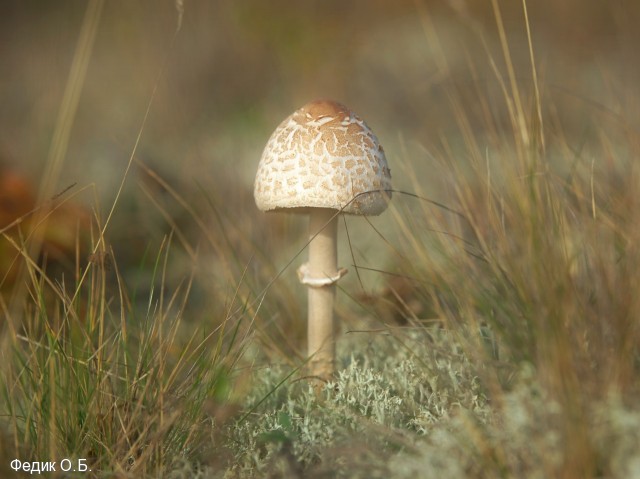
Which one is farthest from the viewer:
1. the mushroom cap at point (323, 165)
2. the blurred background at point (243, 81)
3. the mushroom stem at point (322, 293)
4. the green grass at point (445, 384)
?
the blurred background at point (243, 81)

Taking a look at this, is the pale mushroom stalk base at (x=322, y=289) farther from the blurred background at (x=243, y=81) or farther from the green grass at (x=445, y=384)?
the blurred background at (x=243, y=81)

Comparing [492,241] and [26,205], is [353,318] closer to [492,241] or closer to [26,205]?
[492,241]

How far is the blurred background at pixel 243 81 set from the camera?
4625 millimetres

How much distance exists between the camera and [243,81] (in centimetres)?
712

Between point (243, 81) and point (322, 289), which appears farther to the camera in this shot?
point (243, 81)

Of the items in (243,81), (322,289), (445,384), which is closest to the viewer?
(445,384)

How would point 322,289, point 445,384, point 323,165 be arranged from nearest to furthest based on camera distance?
point 445,384, point 323,165, point 322,289

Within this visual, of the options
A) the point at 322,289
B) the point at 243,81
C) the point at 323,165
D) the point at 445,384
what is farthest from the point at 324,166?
the point at 243,81

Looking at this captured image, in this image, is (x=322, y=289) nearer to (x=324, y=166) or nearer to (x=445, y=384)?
(x=324, y=166)

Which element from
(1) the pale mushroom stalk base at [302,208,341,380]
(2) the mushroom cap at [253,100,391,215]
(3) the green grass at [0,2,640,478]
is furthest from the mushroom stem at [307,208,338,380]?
(2) the mushroom cap at [253,100,391,215]

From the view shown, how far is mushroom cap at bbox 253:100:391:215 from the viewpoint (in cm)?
221

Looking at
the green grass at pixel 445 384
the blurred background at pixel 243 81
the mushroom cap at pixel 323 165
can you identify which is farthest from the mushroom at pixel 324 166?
the blurred background at pixel 243 81

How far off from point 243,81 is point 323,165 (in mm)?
5223

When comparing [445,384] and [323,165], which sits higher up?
[323,165]
